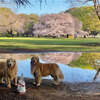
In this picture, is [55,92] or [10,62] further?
[55,92]

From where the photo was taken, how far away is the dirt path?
3139 millimetres

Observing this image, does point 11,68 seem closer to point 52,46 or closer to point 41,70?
point 41,70

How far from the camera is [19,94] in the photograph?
3178mm

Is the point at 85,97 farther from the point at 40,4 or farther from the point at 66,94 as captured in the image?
the point at 40,4

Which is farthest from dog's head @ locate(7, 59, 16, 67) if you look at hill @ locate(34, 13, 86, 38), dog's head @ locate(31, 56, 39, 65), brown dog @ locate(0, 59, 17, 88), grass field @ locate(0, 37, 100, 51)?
hill @ locate(34, 13, 86, 38)

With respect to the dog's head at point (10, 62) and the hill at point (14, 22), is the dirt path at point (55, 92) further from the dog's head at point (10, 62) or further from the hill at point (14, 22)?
the hill at point (14, 22)

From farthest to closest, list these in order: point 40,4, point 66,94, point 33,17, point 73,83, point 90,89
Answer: point 33,17 < point 73,83 < point 90,89 < point 66,94 < point 40,4

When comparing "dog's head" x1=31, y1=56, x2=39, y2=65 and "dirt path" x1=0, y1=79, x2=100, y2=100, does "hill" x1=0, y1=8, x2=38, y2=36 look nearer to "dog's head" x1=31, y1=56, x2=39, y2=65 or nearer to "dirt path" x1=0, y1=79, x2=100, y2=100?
"dirt path" x1=0, y1=79, x2=100, y2=100

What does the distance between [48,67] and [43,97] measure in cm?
58

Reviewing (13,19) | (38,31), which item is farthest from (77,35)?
(13,19)

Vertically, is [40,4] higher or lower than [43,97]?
higher

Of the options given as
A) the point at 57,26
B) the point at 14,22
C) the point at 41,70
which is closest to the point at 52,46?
the point at 41,70

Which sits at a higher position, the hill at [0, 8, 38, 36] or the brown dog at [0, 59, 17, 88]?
the hill at [0, 8, 38, 36]

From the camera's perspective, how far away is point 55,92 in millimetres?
3451
